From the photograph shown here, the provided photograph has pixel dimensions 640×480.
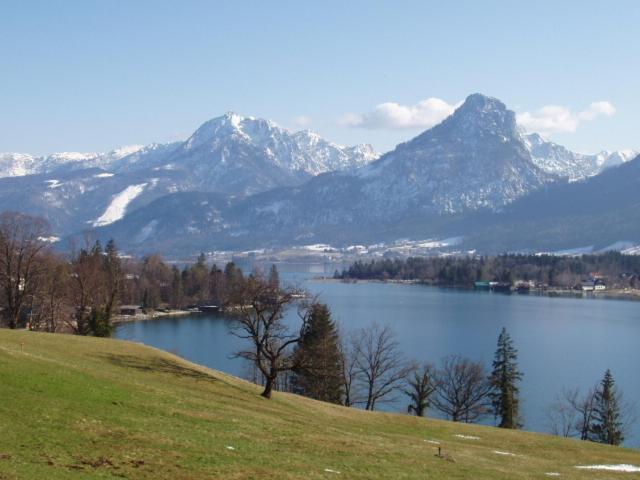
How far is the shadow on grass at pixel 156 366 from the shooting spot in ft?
111

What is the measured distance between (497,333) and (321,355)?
67.5 m

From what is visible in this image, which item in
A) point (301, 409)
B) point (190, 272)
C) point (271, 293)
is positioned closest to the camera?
point (301, 409)

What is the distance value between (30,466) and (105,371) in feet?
47.2

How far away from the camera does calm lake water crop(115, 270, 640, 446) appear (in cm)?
7924

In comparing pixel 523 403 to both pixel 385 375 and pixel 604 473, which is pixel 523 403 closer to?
pixel 385 375

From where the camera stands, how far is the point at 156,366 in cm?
3506

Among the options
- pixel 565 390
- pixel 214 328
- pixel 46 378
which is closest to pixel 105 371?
pixel 46 378

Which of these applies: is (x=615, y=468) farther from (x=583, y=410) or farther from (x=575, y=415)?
(x=575, y=415)

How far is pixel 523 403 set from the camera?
6719cm

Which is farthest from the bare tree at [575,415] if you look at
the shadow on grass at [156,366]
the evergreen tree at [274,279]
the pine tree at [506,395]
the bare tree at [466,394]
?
the shadow on grass at [156,366]

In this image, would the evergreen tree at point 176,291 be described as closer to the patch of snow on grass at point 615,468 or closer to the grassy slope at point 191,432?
the grassy slope at point 191,432

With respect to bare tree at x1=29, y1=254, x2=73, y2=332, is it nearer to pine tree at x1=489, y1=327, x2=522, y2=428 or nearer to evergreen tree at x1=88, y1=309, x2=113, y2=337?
evergreen tree at x1=88, y1=309, x2=113, y2=337

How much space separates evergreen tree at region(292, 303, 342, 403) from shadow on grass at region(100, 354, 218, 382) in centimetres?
1636

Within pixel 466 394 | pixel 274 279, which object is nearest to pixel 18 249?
pixel 274 279
